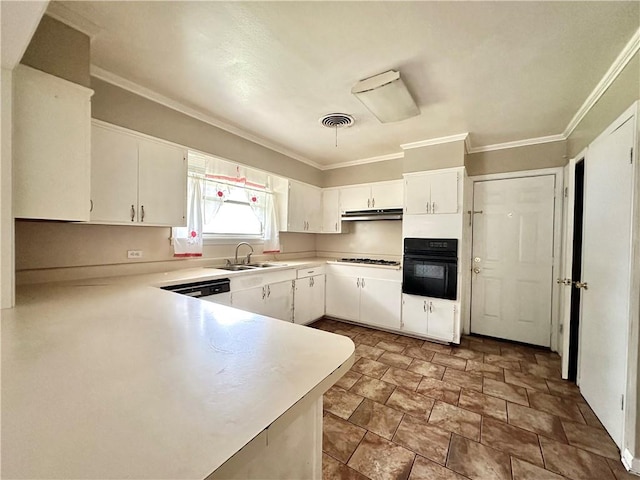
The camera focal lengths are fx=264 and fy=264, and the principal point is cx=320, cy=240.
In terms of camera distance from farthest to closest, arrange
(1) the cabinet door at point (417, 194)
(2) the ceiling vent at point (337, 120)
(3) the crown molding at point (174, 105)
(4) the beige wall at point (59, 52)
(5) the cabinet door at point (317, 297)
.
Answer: (5) the cabinet door at point (317, 297)
(1) the cabinet door at point (417, 194)
(2) the ceiling vent at point (337, 120)
(3) the crown molding at point (174, 105)
(4) the beige wall at point (59, 52)

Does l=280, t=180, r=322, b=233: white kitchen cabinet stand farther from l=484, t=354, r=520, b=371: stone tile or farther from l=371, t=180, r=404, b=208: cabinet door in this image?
l=484, t=354, r=520, b=371: stone tile

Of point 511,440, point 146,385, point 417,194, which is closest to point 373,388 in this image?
point 511,440

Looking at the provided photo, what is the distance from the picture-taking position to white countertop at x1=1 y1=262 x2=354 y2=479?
Answer: 17.6 inches

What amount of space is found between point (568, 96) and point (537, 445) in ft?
8.83

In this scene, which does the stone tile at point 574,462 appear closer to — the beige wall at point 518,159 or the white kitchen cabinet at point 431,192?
the white kitchen cabinet at point 431,192

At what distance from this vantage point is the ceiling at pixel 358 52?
147 cm

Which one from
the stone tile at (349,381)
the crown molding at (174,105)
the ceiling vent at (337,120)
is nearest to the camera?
the crown molding at (174,105)

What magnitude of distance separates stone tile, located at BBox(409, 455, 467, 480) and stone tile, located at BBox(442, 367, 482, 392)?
1.00 meters

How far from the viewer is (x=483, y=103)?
2.40 m

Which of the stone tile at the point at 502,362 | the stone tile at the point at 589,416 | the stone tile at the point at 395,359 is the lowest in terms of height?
the stone tile at the point at 395,359

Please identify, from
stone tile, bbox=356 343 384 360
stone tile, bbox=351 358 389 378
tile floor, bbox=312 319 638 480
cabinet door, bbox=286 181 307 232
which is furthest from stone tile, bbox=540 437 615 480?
cabinet door, bbox=286 181 307 232

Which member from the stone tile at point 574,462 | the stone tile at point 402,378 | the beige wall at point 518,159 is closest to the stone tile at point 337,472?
A: the stone tile at point 402,378

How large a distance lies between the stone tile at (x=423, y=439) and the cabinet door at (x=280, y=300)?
178 cm

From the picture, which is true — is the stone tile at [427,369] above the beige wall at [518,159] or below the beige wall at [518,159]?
below
